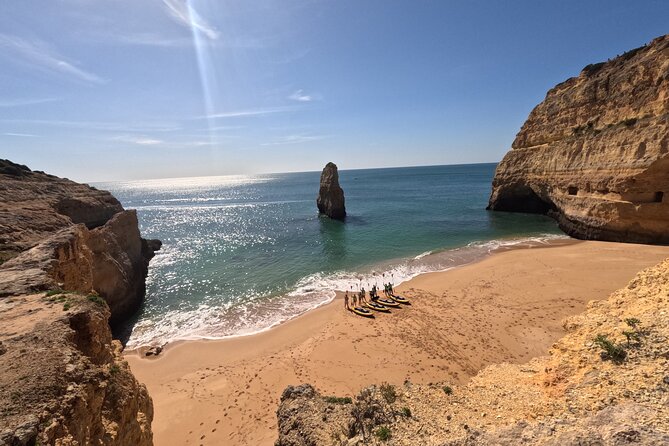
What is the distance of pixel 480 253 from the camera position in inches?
1129

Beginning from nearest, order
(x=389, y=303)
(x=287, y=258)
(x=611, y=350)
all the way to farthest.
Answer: (x=611, y=350)
(x=389, y=303)
(x=287, y=258)

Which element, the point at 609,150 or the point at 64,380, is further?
the point at 609,150

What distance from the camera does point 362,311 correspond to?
18.0 m

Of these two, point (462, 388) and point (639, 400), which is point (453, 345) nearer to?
point (462, 388)

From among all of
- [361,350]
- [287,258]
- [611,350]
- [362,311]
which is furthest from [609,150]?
[287,258]

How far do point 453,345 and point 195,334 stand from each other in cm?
1446

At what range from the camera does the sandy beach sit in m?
11.4

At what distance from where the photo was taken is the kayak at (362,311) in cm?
1770

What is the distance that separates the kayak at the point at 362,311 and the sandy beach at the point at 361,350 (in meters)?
0.47

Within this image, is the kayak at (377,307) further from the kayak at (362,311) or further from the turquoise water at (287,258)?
the turquoise water at (287,258)

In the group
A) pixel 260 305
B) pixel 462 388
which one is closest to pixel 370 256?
pixel 260 305

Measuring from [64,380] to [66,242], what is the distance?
8565 mm

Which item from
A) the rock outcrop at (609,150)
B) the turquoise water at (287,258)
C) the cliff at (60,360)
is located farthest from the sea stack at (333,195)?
the cliff at (60,360)

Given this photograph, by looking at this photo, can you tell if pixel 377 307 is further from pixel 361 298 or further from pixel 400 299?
pixel 400 299
